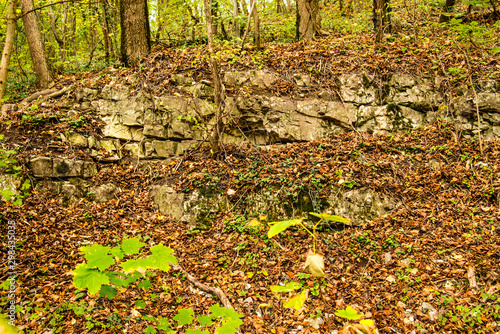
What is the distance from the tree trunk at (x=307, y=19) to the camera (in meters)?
8.92

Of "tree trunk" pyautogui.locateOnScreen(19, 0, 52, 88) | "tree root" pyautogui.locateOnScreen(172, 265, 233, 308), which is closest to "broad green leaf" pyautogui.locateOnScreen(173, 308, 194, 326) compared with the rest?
"tree root" pyautogui.locateOnScreen(172, 265, 233, 308)

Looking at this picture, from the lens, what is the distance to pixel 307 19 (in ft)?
29.3

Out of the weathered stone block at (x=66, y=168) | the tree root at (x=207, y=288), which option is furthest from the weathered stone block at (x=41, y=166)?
the tree root at (x=207, y=288)

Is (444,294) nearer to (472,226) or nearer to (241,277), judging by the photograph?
(472,226)

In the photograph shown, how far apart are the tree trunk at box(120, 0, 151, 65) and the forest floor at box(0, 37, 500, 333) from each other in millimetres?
1257

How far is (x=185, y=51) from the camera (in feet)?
26.0

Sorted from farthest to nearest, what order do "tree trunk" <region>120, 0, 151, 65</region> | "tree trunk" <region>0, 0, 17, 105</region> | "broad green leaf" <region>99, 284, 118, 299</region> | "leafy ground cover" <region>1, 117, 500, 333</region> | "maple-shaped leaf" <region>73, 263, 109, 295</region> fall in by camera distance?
"tree trunk" <region>120, 0, 151, 65</region> → "leafy ground cover" <region>1, 117, 500, 333</region> → "tree trunk" <region>0, 0, 17, 105</region> → "broad green leaf" <region>99, 284, 118, 299</region> → "maple-shaped leaf" <region>73, 263, 109, 295</region>

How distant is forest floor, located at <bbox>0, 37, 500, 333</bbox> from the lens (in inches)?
144

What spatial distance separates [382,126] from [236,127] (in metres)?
3.70

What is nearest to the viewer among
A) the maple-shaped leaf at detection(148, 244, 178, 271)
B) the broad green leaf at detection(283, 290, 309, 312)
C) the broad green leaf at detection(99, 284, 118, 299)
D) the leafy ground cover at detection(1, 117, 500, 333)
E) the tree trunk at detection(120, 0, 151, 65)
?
the broad green leaf at detection(283, 290, 309, 312)

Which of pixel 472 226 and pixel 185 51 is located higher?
pixel 185 51

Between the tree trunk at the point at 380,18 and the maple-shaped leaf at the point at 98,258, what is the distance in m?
8.88

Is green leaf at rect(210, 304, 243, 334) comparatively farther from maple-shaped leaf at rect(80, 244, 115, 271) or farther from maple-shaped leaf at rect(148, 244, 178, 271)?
maple-shaped leaf at rect(80, 244, 115, 271)

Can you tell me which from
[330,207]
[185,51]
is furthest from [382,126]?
[185,51]
